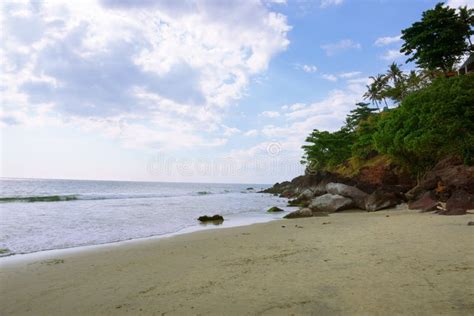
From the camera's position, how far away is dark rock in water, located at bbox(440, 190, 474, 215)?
40.5 feet

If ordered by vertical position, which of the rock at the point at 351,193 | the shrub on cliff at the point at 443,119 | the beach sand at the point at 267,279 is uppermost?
the shrub on cliff at the point at 443,119

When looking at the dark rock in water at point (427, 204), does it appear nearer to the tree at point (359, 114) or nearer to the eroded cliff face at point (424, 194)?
the eroded cliff face at point (424, 194)

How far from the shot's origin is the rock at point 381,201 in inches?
754

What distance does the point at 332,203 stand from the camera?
824 inches

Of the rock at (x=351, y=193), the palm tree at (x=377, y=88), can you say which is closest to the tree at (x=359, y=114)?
the palm tree at (x=377, y=88)

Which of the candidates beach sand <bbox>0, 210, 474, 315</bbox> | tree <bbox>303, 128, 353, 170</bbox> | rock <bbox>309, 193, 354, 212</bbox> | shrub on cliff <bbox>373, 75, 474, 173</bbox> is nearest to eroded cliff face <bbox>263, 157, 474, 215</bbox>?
rock <bbox>309, 193, 354, 212</bbox>

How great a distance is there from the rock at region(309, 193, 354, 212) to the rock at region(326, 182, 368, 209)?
460 mm

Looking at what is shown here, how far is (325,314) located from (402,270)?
87.2 inches

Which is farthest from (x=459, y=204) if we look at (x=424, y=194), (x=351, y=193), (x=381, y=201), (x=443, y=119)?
(x=351, y=193)

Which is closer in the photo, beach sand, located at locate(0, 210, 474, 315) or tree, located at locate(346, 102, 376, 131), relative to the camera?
beach sand, located at locate(0, 210, 474, 315)

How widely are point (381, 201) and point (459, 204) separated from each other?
20.8ft

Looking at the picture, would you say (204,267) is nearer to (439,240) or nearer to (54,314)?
(54,314)

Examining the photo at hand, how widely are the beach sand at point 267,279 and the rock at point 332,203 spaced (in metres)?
11.8

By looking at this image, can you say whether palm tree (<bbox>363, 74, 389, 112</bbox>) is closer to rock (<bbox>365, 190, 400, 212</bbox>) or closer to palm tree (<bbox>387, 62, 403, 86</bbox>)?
palm tree (<bbox>387, 62, 403, 86</bbox>)
